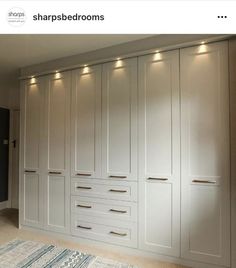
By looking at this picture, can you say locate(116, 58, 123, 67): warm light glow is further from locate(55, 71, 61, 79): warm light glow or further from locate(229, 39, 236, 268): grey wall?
locate(229, 39, 236, 268): grey wall

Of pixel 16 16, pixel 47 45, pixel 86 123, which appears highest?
pixel 47 45

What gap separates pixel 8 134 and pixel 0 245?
2303 millimetres

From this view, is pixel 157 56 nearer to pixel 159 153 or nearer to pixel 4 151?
pixel 159 153

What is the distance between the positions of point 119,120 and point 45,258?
164 centimetres

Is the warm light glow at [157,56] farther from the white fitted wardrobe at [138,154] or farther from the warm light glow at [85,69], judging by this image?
the warm light glow at [85,69]

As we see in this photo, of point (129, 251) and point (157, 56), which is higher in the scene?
point (157, 56)

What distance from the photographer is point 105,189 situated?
8.12ft

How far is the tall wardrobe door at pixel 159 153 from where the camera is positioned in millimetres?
2150

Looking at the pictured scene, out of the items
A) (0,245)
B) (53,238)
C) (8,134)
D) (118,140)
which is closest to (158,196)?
(118,140)

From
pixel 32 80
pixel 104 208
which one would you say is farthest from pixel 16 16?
pixel 32 80

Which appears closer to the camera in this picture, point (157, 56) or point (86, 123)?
point (157, 56)

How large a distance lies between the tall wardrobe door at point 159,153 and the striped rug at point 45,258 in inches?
17.5

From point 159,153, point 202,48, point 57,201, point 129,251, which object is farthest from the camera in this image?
point 57,201

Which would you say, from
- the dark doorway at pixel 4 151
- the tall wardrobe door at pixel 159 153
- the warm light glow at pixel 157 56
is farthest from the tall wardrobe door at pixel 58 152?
the dark doorway at pixel 4 151
